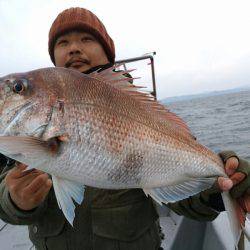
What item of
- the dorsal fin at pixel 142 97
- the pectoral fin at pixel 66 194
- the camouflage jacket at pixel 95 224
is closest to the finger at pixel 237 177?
the camouflage jacket at pixel 95 224

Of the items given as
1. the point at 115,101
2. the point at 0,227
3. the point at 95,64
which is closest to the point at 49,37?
the point at 95,64

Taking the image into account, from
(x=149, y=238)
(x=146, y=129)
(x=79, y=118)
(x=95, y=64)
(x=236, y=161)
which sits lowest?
(x=149, y=238)

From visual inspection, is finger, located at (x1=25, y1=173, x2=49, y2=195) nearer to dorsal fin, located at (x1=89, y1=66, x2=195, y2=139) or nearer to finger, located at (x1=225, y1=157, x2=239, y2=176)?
dorsal fin, located at (x1=89, y1=66, x2=195, y2=139)

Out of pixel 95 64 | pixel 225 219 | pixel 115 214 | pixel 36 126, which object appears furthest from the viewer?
pixel 225 219

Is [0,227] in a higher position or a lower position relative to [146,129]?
lower

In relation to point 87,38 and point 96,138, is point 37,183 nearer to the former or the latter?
point 96,138

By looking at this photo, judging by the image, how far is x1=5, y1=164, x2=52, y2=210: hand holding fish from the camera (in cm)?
224

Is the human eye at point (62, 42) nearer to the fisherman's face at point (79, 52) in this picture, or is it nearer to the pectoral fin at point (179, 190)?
the fisherman's face at point (79, 52)

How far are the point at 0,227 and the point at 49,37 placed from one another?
3039 millimetres

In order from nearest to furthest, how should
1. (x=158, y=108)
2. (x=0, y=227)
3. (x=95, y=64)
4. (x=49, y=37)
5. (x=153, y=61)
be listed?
1. (x=158, y=108)
2. (x=95, y=64)
3. (x=49, y=37)
4. (x=0, y=227)
5. (x=153, y=61)

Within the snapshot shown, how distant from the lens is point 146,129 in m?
2.25

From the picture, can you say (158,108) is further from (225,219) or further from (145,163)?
(225,219)

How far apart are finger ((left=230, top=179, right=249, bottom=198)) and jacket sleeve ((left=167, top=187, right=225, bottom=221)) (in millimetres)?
172

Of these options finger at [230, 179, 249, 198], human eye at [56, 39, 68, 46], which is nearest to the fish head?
human eye at [56, 39, 68, 46]
